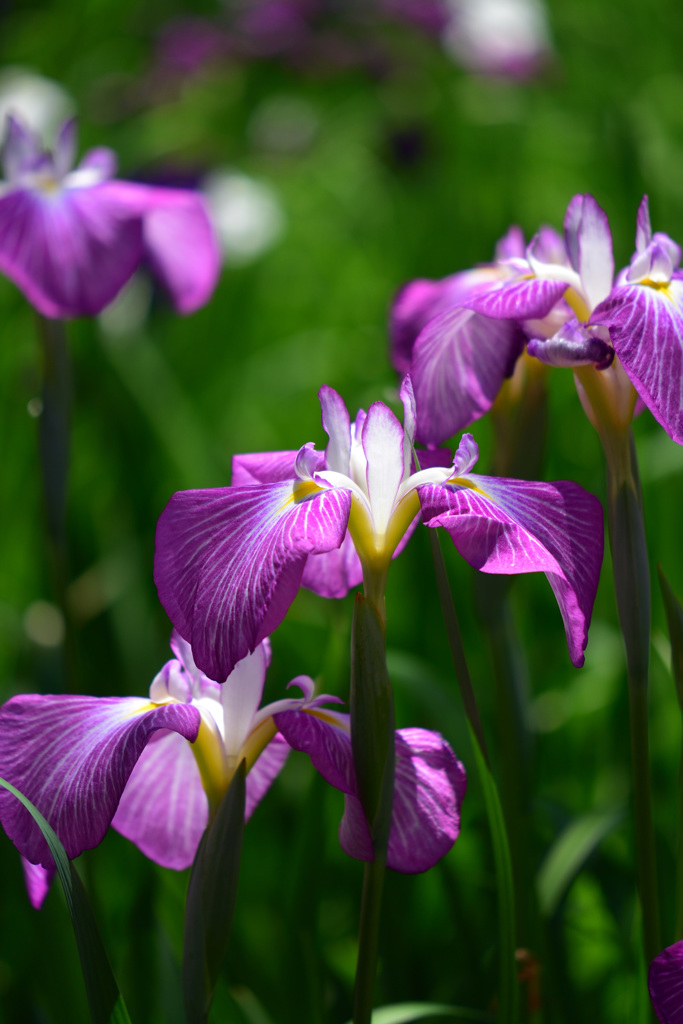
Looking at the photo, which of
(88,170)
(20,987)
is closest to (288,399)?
(88,170)

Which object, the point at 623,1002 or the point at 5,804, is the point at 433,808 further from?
the point at 623,1002

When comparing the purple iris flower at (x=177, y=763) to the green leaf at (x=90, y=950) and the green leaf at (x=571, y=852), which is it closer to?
the green leaf at (x=90, y=950)

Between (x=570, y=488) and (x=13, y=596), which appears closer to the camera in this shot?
(x=570, y=488)

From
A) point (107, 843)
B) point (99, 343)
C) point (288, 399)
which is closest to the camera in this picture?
point (107, 843)

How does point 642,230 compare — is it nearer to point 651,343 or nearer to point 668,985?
point 651,343

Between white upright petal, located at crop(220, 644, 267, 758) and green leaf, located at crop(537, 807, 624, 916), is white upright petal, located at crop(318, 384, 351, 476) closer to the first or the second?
white upright petal, located at crop(220, 644, 267, 758)

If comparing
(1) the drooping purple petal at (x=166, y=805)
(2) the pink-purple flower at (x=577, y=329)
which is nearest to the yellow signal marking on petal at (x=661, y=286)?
(2) the pink-purple flower at (x=577, y=329)

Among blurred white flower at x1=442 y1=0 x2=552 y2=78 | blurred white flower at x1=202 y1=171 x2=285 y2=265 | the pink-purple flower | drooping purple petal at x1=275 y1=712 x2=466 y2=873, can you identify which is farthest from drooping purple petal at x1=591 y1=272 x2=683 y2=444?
blurred white flower at x1=442 y1=0 x2=552 y2=78

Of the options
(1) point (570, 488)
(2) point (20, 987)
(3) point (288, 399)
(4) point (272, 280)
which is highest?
(4) point (272, 280)
